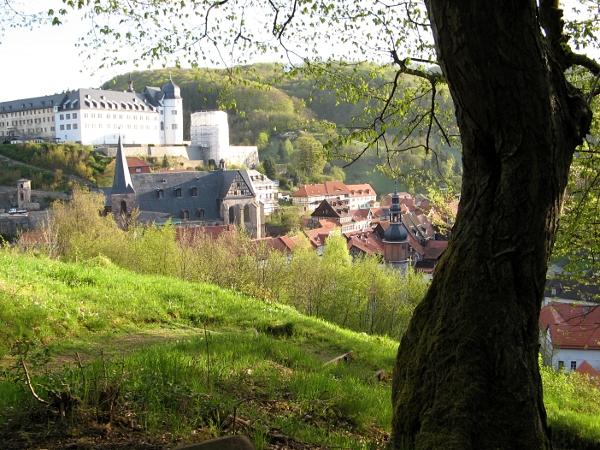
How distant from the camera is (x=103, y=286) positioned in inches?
402

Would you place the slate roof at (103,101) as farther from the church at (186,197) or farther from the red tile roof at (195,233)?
the red tile roof at (195,233)

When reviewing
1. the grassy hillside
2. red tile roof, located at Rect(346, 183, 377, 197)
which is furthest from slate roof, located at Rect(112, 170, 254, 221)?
the grassy hillside

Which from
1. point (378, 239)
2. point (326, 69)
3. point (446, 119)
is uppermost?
point (326, 69)

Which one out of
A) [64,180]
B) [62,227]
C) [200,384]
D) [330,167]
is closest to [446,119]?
[200,384]

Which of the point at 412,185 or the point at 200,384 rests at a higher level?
the point at 412,185

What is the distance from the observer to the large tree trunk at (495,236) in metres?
3.66

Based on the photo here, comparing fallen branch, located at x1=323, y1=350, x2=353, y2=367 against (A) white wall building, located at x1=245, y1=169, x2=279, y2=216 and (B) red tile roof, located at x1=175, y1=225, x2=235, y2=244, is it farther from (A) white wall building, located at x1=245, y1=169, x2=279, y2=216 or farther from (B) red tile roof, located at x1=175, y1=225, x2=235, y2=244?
(A) white wall building, located at x1=245, y1=169, x2=279, y2=216

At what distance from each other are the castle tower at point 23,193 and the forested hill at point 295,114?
17.1 metres

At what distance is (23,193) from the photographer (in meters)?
72.7

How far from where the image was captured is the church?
61.8 metres

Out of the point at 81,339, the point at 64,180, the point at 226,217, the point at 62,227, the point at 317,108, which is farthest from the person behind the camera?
the point at 317,108

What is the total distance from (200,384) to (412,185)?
9.17 metres

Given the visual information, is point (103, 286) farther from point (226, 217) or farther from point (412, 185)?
point (226, 217)

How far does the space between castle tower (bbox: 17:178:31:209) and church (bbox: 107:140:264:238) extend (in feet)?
56.3
